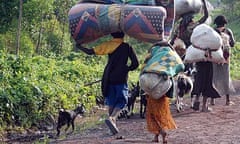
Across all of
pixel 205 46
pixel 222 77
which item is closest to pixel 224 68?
pixel 222 77

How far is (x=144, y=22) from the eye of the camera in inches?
338

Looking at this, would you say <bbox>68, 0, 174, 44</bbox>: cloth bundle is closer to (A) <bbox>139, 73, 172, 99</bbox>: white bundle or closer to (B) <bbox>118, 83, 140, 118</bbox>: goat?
(A) <bbox>139, 73, 172, 99</bbox>: white bundle

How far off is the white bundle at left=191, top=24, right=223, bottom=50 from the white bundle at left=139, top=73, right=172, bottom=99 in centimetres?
304

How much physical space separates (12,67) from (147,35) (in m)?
5.47

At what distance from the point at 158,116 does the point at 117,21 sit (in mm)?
1583

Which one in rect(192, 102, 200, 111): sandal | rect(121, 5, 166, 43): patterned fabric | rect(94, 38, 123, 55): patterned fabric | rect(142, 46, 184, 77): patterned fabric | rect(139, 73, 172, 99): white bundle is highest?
rect(121, 5, 166, 43): patterned fabric

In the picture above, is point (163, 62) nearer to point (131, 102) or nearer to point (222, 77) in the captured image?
point (131, 102)

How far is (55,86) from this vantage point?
1367 cm

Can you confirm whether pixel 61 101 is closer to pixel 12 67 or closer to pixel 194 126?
pixel 12 67

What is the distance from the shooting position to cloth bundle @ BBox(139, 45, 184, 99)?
8.14 meters

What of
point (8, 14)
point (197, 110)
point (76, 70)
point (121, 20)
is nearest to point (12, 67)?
point (76, 70)

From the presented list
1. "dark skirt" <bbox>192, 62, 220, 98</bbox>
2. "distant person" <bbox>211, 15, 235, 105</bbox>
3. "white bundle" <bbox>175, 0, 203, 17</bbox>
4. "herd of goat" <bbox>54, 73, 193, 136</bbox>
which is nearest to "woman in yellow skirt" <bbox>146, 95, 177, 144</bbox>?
"herd of goat" <bbox>54, 73, 193, 136</bbox>

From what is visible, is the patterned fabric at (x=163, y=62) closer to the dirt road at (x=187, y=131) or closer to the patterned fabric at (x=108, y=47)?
the patterned fabric at (x=108, y=47)

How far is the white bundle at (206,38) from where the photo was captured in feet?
36.0
